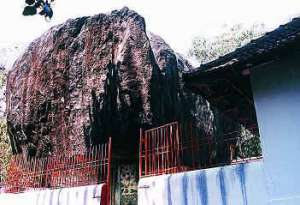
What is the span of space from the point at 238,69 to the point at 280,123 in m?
1.27

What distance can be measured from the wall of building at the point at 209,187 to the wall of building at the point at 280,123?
0.91 ft

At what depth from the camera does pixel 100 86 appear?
12625mm

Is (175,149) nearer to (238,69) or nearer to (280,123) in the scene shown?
(238,69)

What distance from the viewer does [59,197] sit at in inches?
379

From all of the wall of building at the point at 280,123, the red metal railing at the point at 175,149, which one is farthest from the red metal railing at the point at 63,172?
the wall of building at the point at 280,123

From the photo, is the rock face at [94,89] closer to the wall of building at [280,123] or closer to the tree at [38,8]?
the wall of building at [280,123]

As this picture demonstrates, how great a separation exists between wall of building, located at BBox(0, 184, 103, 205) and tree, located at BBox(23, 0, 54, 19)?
5.50m

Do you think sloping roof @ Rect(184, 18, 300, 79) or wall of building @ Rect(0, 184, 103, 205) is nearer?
sloping roof @ Rect(184, 18, 300, 79)

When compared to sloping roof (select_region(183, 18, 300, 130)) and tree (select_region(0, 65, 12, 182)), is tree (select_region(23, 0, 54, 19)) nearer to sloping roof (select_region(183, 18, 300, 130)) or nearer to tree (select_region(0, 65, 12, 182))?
sloping roof (select_region(183, 18, 300, 130))

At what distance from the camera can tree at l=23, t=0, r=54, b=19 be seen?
3.95 m

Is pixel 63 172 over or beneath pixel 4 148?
beneath

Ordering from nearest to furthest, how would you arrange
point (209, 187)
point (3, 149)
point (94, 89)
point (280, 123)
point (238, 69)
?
point (280, 123) < point (238, 69) < point (209, 187) < point (94, 89) < point (3, 149)

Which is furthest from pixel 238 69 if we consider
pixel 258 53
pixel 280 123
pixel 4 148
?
pixel 4 148

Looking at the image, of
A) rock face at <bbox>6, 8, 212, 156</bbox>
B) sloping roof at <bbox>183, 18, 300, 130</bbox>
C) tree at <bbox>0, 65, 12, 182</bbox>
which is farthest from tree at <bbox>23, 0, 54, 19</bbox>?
tree at <bbox>0, 65, 12, 182</bbox>
